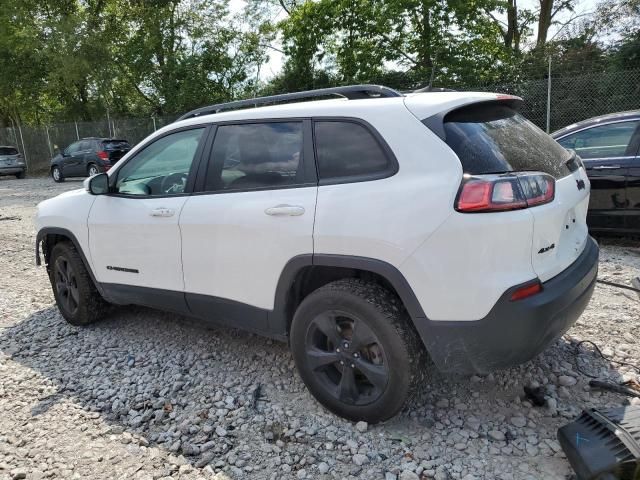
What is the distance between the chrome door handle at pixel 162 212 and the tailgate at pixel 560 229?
7.39 ft

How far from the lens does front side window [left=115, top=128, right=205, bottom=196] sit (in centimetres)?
354

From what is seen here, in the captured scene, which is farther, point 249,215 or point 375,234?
point 249,215

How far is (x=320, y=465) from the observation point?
2.54m

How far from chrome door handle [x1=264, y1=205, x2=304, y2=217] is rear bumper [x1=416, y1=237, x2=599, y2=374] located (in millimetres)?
873

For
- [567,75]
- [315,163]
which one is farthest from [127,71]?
[315,163]

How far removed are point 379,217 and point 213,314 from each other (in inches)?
58.0

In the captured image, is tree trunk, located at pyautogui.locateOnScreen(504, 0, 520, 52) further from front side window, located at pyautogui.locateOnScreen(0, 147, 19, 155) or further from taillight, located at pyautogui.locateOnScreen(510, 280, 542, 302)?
front side window, located at pyautogui.locateOnScreen(0, 147, 19, 155)

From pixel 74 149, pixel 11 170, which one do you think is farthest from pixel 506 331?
pixel 11 170

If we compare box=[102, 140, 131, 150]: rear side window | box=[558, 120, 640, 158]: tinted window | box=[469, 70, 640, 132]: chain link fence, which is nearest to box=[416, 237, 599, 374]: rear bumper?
box=[558, 120, 640, 158]: tinted window

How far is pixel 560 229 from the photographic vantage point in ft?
8.36

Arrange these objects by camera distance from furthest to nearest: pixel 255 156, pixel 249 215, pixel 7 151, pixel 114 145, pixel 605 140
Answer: pixel 7 151
pixel 114 145
pixel 605 140
pixel 255 156
pixel 249 215

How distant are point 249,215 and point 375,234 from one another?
853 millimetres

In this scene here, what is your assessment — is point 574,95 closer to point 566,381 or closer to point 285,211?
point 566,381

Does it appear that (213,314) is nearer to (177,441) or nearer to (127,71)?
(177,441)
